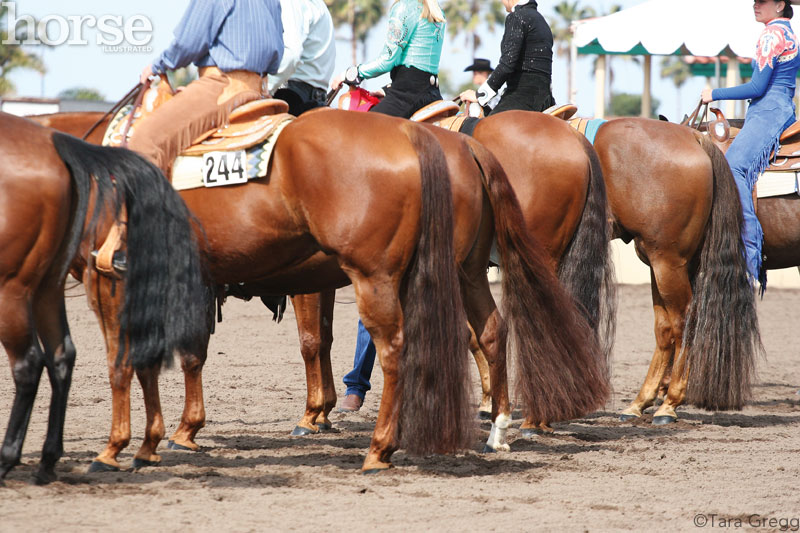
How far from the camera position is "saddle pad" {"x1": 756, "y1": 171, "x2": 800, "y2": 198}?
24.5ft

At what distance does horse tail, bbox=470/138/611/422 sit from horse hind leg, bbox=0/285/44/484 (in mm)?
2566

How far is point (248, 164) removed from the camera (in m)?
5.13

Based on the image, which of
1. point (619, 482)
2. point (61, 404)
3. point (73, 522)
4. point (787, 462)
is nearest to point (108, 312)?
point (61, 404)

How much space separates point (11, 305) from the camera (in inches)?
172

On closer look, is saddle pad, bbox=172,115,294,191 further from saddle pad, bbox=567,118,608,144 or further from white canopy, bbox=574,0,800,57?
white canopy, bbox=574,0,800,57

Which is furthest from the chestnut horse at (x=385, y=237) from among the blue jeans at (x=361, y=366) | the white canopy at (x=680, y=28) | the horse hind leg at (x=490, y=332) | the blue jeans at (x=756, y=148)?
the white canopy at (x=680, y=28)

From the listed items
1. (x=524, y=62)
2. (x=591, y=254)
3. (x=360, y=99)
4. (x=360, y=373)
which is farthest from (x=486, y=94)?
(x=360, y=373)

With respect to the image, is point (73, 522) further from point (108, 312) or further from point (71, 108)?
point (71, 108)

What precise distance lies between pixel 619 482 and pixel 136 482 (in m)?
2.44

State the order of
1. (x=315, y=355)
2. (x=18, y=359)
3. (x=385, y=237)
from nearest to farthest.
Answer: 1. (x=18, y=359)
2. (x=385, y=237)
3. (x=315, y=355)

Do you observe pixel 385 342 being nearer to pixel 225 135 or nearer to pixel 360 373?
pixel 225 135

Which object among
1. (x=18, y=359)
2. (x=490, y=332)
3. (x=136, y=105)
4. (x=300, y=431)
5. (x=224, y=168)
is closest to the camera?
(x=18, y=359)

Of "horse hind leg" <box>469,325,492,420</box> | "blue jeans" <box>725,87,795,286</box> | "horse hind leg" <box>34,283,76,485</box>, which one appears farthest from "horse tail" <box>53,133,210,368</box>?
"blue jeans" <box>725,87,795,286</box>

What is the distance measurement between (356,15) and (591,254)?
54.2 m
